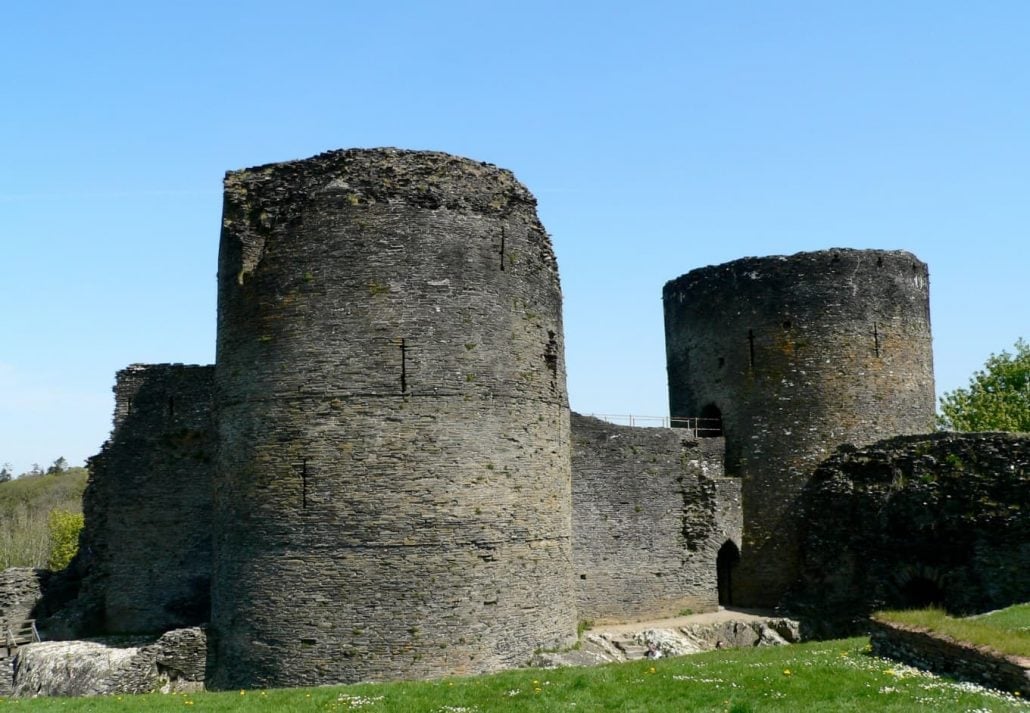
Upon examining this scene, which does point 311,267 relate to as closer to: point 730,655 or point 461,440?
point 461,440

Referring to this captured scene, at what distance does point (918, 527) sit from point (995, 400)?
2295 centimetres

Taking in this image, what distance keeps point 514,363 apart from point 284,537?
4717mm

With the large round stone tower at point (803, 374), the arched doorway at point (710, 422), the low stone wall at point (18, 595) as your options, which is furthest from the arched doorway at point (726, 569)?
the low stone wall at point (18, 595)

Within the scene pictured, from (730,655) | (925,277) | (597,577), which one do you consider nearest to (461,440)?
(730,655)

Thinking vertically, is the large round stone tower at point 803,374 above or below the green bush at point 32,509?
above

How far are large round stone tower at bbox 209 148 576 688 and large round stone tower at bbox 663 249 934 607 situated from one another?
9.53 meters

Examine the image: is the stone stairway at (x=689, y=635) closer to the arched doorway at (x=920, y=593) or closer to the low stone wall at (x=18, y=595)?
the arched doorway at (x=920, y=593)

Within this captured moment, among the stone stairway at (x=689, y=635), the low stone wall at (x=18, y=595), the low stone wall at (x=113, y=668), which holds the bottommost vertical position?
the stone stairway at (x=689, y=635)

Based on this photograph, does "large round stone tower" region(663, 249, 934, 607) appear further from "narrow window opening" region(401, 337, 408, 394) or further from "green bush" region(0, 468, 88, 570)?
"green bush" region(0, 468, 88, 570)

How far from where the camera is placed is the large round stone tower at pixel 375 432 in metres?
15.7

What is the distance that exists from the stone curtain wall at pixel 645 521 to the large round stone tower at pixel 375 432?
195 inches

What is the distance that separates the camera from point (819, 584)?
78.3ft

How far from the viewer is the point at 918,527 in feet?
74.9

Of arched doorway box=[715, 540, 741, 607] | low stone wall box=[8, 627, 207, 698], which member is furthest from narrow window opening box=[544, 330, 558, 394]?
Result: arched doorway box=[715, 540, 741, 607]
